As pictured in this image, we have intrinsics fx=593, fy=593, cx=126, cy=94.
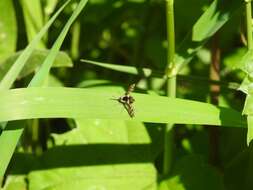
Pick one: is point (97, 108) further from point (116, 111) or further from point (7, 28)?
point (7, 28)

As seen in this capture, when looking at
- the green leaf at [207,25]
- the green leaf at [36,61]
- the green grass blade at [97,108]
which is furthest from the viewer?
the green leaf at [36,61]

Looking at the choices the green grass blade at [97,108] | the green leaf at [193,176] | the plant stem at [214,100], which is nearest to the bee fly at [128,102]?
the green grass blade at [97,108]

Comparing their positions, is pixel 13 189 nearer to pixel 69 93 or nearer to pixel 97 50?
pixel 69 93

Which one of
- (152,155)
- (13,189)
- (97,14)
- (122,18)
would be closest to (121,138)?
(152,155)

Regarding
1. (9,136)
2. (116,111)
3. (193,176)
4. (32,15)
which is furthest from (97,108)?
(32,15)

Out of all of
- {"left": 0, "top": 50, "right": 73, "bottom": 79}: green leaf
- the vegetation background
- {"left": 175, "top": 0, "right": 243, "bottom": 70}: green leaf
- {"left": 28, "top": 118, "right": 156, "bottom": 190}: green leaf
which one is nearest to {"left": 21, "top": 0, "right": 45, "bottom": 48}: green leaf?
the vegetation background

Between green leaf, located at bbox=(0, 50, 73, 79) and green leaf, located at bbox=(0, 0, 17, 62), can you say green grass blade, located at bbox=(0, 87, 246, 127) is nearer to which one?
green leaf, located at bbox=(0, 50, 73, 79)

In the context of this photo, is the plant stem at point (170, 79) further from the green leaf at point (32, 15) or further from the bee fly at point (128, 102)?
the green leaf at point (32, 15)
